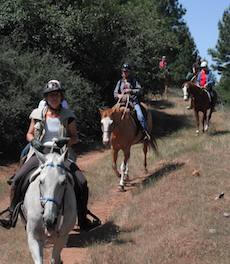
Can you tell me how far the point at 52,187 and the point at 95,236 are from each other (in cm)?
375

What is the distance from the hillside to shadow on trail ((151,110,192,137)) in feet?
29.5

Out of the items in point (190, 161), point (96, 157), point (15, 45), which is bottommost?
point (96, 157)

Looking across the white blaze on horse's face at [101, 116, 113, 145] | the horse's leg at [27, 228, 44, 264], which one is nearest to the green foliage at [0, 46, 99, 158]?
the white blaze on horse's face at [101, 116, 113, 145]

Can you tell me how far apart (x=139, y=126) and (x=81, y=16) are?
10636 millimetres

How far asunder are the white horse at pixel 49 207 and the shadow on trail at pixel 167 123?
17.3 m

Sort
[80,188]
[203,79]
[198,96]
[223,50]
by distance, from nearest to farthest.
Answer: [80,188] < [198,96] < [203,79] < [223,50]

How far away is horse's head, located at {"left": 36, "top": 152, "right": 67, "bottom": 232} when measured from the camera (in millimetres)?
5895

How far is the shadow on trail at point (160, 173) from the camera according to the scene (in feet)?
42.3

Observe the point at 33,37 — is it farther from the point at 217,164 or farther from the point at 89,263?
the point at 89,263

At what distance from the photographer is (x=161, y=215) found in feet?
31.7

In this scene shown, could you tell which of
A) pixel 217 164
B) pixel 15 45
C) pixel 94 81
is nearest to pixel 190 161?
pixel 217 164

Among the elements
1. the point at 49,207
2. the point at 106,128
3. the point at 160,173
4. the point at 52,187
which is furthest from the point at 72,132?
the point at 160,173

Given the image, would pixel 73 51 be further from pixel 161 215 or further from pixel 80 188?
pixel 80 188

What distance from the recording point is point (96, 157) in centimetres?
1969
